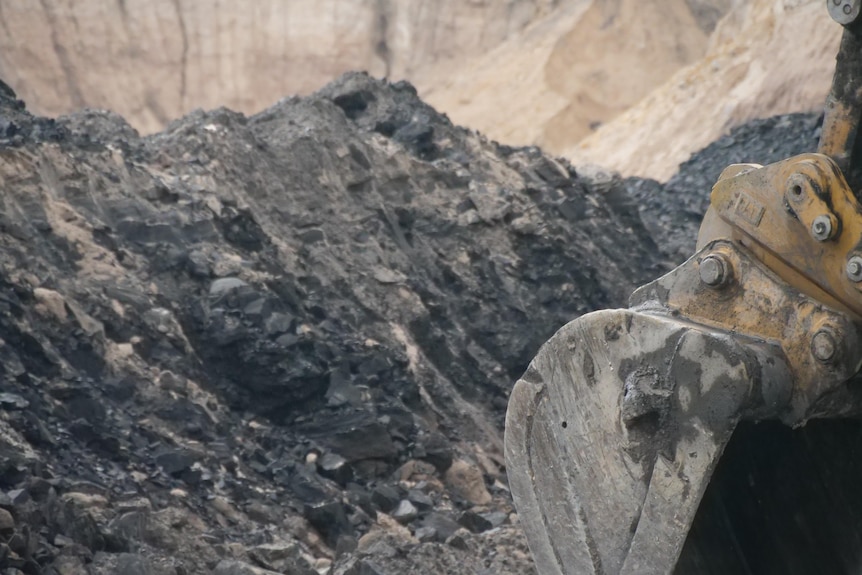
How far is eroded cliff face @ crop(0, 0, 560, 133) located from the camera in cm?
2536

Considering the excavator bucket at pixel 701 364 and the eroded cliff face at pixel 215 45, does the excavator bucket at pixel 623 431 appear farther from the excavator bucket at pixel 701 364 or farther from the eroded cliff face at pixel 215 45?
the eroded cliff face at pixel 215 45

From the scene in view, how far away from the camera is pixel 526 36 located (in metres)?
27.4

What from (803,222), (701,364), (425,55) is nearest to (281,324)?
(701,364)

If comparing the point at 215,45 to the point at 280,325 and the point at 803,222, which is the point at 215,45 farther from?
the point at 803,222

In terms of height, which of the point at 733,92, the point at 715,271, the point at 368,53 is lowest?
the point at 715,271

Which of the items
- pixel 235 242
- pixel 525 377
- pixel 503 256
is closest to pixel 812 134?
pixel 503 256

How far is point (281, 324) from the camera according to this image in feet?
28.6

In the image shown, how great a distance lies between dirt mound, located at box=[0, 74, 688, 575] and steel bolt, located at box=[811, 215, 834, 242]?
289 centimetres

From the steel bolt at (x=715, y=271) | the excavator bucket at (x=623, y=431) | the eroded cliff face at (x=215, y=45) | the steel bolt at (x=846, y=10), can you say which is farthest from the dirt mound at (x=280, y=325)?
the eroded cliff face at (x=215, y=45)

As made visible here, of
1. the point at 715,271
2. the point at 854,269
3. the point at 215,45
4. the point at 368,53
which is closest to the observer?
the point at 854,269

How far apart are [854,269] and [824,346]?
24 centimetres

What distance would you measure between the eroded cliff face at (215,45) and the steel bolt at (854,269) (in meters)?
23.2

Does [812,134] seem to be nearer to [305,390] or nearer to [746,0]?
[746,0]

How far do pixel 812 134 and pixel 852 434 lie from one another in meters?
12.2
